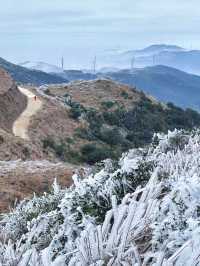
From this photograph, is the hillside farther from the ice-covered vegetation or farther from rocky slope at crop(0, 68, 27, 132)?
the ice-covered vegetation

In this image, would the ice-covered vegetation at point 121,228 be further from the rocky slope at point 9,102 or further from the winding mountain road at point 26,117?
the rocky slope at point 9,102

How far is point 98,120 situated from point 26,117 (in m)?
17.0

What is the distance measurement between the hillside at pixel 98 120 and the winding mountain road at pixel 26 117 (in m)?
0.69

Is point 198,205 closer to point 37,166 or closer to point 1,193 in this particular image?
point 1,193

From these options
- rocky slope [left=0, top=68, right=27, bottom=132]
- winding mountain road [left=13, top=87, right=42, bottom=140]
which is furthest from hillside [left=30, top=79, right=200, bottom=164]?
rocky slope [left=0, top=68, right=27, bottom=132]

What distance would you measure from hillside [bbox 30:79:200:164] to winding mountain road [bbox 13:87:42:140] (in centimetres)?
69

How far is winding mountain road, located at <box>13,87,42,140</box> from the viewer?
46.8 meters

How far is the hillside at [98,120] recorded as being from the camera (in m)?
46.5

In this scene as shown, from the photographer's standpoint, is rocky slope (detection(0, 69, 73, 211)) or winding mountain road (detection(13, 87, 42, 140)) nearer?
rocky slope (detection(0, 69, 73, 211))

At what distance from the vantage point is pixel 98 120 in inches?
2753

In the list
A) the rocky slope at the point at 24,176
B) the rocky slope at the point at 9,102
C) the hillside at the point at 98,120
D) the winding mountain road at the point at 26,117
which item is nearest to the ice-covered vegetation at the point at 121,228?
the rocky slope at the point at 24,176

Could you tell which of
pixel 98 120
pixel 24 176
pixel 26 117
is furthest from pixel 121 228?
pixel 98 120

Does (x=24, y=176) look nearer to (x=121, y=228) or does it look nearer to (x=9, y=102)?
(x=121, y=228)

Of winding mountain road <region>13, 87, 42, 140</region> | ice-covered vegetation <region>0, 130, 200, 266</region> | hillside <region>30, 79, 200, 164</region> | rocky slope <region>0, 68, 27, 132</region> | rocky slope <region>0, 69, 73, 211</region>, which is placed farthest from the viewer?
rocky slope <region>0, 68, 27, 132</region>
